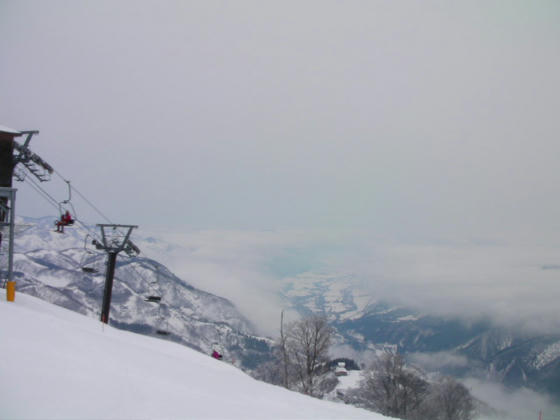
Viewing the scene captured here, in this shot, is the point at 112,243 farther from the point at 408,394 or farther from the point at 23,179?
the point at 408,394

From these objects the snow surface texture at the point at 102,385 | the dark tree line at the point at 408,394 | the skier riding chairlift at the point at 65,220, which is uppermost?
the skier riding chairlift at the point at 65,220

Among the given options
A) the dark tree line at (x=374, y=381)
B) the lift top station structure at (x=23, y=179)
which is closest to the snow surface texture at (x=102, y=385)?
the lift top station structure at (x=23, y=179)

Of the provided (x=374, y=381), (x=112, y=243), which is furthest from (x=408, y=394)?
(x=112, y=243)

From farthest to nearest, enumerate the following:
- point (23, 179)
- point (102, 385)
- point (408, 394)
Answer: point (408, 394) → point (23, 179) → point (102, 385)

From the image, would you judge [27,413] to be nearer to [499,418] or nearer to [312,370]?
[312,370]

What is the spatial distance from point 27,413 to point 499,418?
88277 mm

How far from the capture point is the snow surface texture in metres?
6.14

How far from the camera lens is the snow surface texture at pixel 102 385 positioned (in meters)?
6.14

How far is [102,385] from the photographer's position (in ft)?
23.8

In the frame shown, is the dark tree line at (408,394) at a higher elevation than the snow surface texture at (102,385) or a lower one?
lower

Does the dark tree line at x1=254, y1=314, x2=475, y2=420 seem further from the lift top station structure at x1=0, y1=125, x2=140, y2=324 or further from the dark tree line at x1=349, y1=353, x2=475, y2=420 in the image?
the lift top station structure at x1=0, y1=125, x2=140, y2=324

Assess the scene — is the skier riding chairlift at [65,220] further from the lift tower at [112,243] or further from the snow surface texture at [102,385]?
the snow surface texture at [102,385]

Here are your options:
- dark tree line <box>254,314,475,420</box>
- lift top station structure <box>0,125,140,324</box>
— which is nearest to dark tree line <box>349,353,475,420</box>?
dark tree line <box>254,314,475,420</box>

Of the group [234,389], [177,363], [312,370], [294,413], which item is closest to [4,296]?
[177,363]
